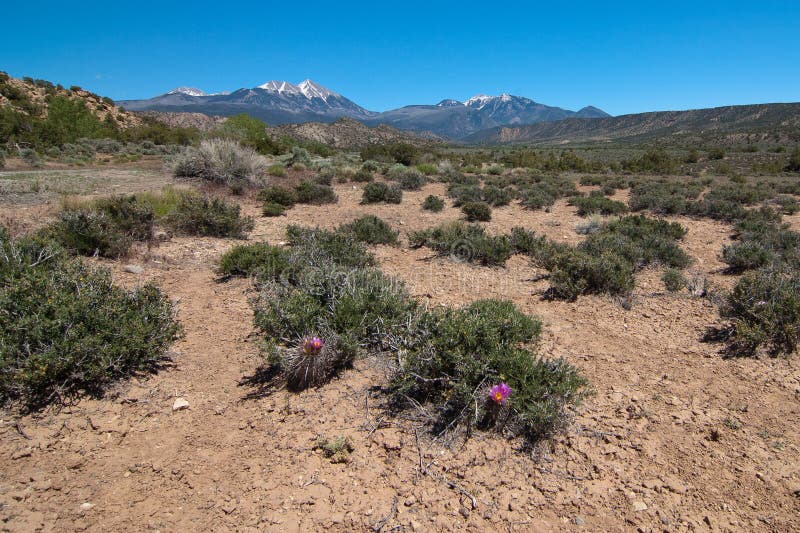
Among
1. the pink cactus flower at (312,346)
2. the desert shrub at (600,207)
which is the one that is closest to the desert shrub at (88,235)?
the pink cactus flower at (312,346)

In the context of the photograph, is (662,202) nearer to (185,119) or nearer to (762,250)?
(762,250)

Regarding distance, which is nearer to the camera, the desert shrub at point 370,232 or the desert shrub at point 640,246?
the desert shrub at point 640,246

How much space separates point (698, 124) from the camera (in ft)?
266

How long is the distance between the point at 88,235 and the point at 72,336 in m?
3.45

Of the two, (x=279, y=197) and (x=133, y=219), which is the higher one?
(x=133, y=219)

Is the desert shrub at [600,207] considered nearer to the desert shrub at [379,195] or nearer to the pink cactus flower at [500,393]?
the desert shrub at [379,195]

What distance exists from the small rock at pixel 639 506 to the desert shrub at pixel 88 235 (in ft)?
21.4

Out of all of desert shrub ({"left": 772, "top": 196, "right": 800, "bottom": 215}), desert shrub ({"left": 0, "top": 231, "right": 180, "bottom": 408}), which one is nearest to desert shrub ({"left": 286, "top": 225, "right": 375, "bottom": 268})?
desert shrub ({"left": 0, "top": 231, "right": 180, "bottom": 408})

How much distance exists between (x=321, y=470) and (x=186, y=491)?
0.76 metres

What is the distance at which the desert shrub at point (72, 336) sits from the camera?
2840mm

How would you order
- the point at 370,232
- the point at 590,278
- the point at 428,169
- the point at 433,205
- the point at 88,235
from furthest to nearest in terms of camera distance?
the point at 428,169, the point at 433,205, the point at 370,232, the point at 88,235, the point at 590,278

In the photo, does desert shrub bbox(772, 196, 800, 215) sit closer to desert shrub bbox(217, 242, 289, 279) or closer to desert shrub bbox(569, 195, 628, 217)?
desert shrub bbox(569, 195, 628, 217)

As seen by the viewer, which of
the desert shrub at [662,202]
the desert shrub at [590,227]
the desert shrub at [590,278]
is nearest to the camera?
the desert shrub at [590,278]

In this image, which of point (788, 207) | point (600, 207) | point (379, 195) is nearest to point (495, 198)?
point (600, 207)
